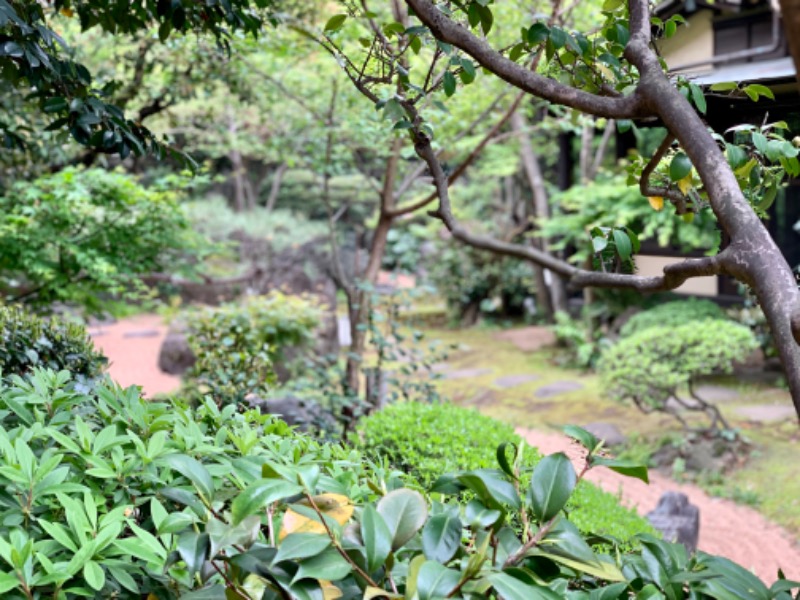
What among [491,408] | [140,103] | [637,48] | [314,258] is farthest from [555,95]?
[314,258]

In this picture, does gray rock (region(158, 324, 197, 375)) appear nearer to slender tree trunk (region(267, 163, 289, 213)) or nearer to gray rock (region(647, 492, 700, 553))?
gray rock (region(647, 492, 700, 553))

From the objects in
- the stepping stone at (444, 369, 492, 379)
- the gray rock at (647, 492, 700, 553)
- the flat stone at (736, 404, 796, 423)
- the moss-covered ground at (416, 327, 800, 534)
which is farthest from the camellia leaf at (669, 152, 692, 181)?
the stepping stone at (444, 369, 492, 379)

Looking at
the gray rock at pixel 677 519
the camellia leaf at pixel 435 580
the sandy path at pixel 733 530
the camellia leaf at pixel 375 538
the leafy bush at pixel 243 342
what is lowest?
the sandy path at pixel 733 530

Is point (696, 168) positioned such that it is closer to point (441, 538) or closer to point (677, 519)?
point (441, 538)

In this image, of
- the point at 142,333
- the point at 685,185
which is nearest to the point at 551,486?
the point at 685,185

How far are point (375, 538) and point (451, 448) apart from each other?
2082mm

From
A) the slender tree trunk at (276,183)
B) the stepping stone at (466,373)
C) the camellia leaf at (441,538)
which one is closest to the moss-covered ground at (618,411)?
the stepping stone at (466,373)

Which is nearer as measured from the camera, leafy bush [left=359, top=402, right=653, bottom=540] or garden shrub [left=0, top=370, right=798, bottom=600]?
garden shrub [left=0, top=370, right=798, bottom=600]

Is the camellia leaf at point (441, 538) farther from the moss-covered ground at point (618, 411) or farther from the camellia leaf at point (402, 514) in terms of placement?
the moss-covered ground at point (618, 411)

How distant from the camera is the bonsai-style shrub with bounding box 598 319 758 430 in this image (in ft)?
21.1

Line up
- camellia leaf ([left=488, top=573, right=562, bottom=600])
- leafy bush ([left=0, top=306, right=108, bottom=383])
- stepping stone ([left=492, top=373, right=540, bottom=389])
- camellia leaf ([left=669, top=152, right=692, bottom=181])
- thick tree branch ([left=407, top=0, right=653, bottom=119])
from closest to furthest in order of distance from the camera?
camellia leaf ([left=488, top=573, right=562, bottom=600]) < thick tree branch ([left=407, top=0, right=653, bottom=119]) < camellia leaf ([left=669, top=152, right=692, bottom=181]) < leafy bush ([left=0, top=306, right=108, bottom=383]) < stepping stone ([left=492, top=373, right=540, bottom=389])

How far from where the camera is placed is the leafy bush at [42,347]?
2.88 metres

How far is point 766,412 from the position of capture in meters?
7.25

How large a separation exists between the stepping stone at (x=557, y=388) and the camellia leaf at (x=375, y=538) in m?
7.60
